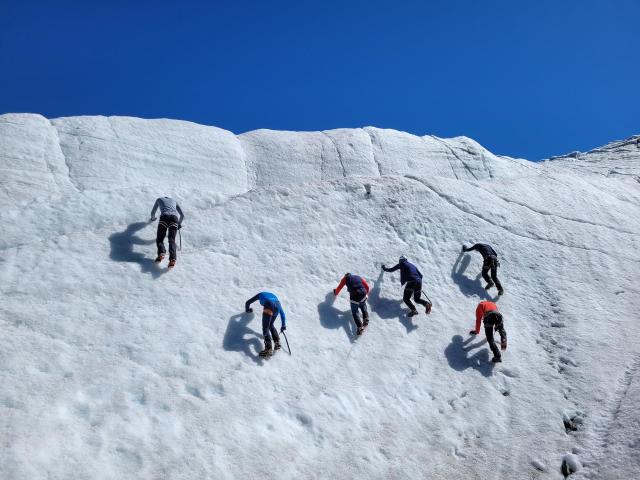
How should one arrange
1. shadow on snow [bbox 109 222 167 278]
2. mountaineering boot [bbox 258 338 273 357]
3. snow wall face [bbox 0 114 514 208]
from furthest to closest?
snow wall face [bbox 0 114 514 208] < shadow on snow [bbox 109 222 167 278] < mountaineering boot [bbox 258 338 273 357]

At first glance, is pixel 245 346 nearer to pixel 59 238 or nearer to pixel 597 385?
pixel 59 238

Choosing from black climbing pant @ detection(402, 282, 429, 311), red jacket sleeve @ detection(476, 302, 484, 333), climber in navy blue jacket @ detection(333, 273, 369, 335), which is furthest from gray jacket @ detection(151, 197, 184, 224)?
red jacket sleeve @ detection(476, 302, 484, 333)

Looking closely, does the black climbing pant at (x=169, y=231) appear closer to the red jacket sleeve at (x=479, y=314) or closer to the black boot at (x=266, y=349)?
the black boot at (x=266, y=349)

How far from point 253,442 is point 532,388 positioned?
7.24 meters

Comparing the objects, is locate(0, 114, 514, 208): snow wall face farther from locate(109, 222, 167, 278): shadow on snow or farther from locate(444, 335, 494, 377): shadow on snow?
locate(444, 335, 494, 377): shadow on snow

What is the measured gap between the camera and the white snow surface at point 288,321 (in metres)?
9.64

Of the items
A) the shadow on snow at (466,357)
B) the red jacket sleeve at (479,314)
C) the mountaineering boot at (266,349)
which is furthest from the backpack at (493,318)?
the mountaineering boot at (266,349)

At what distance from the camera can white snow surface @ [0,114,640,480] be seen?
9.64 metres

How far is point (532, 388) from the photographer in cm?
1266

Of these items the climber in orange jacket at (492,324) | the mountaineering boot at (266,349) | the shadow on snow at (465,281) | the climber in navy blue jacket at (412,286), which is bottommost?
the mountaineering boot at (266,349)

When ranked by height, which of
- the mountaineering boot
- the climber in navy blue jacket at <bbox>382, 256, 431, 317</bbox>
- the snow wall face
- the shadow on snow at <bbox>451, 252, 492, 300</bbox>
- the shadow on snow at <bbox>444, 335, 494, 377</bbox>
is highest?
the snow wall face

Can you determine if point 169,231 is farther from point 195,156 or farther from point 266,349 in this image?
point 195,156

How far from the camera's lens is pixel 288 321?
1267 cm

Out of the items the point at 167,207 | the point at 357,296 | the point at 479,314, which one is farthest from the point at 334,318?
the point at 167,207
